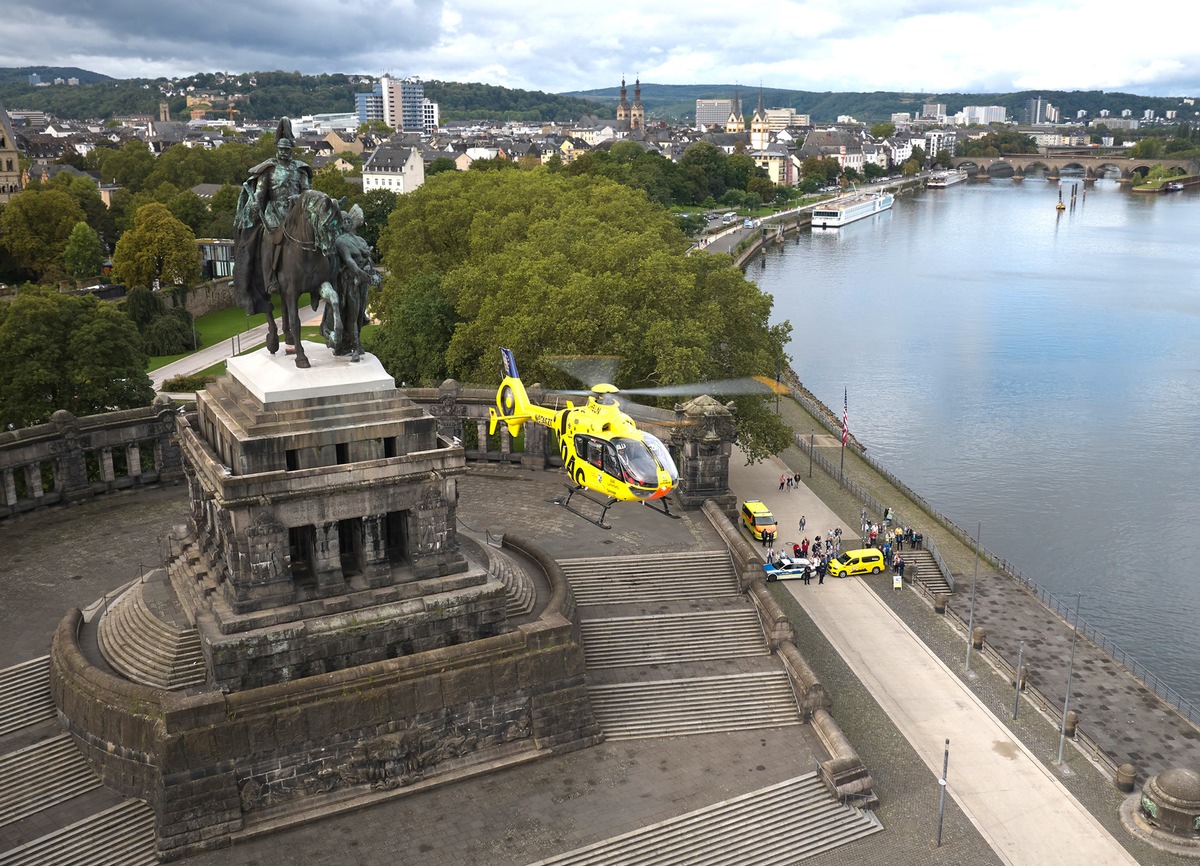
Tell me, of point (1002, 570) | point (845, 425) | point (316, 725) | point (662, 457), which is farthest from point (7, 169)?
point (316, 725)

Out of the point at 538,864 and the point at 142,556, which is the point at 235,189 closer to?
the point at 142,556

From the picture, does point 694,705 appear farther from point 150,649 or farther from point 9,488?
point 9,488

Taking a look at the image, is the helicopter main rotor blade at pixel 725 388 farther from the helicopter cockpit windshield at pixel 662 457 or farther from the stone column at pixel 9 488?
the stone column at pixel 9 488

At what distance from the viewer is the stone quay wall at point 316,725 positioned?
32.2 m

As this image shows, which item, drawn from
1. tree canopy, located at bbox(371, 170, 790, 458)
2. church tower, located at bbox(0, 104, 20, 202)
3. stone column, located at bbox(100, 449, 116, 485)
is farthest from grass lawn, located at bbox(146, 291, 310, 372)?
stone column, located at bbox(100, 449, 116, 485)

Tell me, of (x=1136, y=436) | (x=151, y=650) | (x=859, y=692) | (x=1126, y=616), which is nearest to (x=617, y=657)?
(x=859, y=692)

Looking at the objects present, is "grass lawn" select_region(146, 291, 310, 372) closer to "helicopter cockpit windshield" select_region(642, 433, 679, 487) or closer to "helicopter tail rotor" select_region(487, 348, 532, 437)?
"helicopter tail rotor" select_region(487, 348, 532, 437)

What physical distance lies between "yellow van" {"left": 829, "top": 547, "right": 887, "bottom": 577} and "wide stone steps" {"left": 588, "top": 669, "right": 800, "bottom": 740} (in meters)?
13.5

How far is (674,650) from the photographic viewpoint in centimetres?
4166

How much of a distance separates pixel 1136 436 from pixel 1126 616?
108ft

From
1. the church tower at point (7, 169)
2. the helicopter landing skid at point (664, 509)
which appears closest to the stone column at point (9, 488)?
the helicopter landing skid at point (664, 509)

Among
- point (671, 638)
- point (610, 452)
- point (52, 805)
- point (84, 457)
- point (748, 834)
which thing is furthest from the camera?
point (84, 457)

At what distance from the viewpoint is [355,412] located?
3612 cm

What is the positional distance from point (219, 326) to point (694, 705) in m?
76.4
